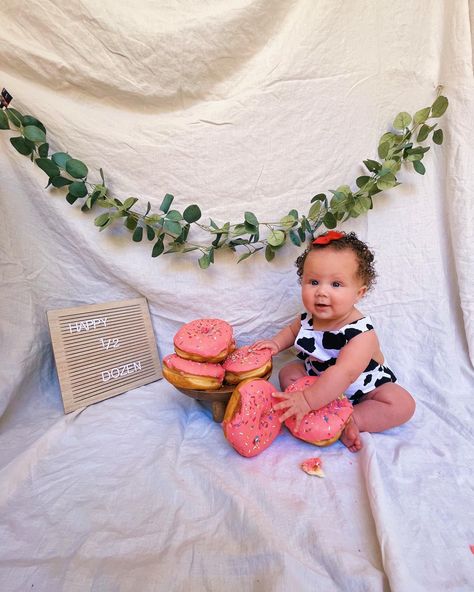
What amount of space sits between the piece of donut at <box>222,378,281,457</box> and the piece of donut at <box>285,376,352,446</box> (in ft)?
0.19

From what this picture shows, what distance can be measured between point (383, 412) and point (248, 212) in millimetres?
555

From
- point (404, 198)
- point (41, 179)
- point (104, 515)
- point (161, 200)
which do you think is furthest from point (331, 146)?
point (104, 515)

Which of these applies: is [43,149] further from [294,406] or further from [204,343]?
[294,406]

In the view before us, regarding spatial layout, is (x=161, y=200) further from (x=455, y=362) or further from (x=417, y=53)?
(x=455, y=362)

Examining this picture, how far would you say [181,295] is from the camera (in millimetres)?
956

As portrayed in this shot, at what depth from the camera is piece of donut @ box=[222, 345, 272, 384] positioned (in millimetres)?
749

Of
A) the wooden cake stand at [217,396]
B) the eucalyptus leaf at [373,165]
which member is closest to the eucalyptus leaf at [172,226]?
the wooden cake stand at [217,396]

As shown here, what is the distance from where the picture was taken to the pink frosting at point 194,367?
72 cm

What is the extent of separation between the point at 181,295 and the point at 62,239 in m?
0.33

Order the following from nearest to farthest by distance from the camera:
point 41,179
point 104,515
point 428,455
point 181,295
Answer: point 104,515
point 428,455
point 41,179
point 181,295

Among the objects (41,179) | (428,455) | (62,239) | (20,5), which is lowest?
(428,455)

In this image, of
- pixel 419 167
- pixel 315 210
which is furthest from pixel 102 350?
pixel 419 167

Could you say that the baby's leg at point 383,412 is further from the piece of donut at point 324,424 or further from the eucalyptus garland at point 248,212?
the eucalyptus garland at point 248,212

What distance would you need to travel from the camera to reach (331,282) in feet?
2.45
